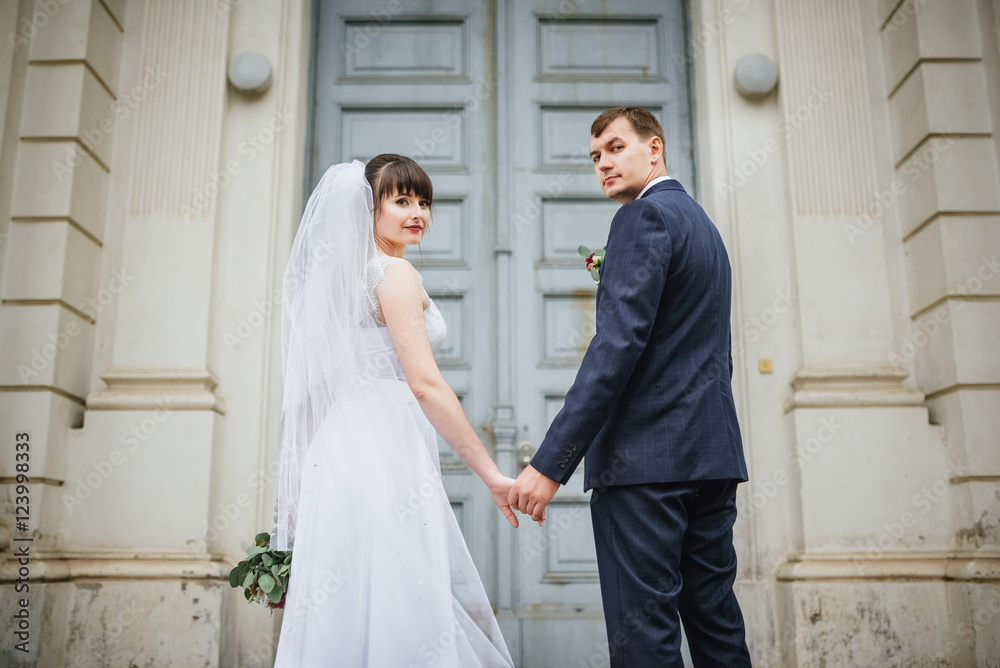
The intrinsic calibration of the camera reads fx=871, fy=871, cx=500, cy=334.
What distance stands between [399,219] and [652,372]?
1.06 m

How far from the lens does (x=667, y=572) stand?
246cm

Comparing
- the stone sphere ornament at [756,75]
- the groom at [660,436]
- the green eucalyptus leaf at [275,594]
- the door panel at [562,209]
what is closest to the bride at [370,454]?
the green eucalyptus leaf at [275,594]

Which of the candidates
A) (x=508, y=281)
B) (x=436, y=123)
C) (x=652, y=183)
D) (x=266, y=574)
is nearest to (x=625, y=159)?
(x=652, y=183)

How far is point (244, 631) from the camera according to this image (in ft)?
15.1

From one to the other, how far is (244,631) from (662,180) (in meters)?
3.31

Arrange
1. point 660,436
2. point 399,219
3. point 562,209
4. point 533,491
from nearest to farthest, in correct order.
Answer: point 660,436
point 533,491
point 399,219
point 562,209

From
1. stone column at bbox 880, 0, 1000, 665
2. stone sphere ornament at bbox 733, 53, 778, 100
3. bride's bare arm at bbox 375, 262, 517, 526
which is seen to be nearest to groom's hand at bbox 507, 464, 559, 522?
bride's bare arm at bbox 375, 262, 517, 526

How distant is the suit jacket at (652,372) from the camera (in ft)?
8.36

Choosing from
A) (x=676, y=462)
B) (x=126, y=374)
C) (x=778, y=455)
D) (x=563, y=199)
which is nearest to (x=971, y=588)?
(x=778, y=455)

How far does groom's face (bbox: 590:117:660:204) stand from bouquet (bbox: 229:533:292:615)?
159 centimetres

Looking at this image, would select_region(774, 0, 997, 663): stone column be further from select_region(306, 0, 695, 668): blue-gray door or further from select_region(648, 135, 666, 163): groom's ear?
select_region(648, 135, 666, 163): groom's ear

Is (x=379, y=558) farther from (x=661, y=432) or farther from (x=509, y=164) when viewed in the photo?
(x=509, y=164)

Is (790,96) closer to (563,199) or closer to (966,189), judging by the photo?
(966,189)

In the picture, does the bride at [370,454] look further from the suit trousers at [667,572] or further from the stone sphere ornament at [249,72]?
the stone sphere ornament at [249,72]
